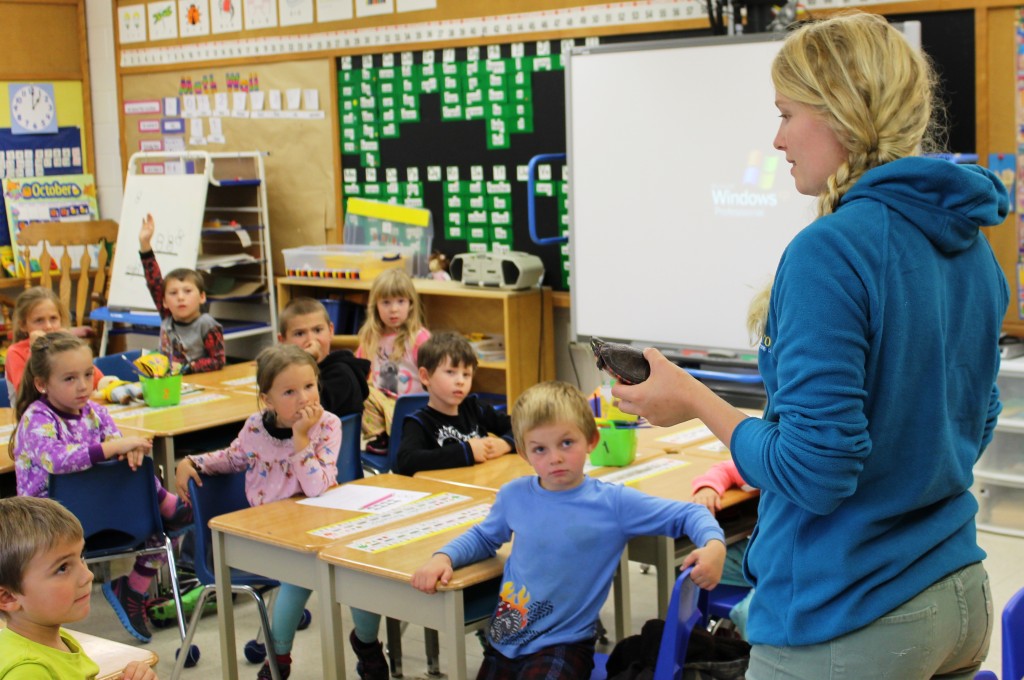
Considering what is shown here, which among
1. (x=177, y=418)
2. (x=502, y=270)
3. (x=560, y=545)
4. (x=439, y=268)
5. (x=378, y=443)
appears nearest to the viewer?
(x=560, y=545)

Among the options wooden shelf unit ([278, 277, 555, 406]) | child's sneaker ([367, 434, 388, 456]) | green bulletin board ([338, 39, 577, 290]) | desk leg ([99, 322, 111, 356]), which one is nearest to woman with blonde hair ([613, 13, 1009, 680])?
child's sneaker ([367, 434, 388, 456])

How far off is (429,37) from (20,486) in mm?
4073

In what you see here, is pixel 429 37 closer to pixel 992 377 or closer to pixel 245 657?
pixel 245 657

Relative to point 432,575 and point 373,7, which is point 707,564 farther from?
point 373,7

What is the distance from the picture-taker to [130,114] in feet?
29.0

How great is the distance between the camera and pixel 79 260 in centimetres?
852

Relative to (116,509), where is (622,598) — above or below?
below

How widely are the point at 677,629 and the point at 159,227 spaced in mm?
6070

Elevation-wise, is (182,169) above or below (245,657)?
above

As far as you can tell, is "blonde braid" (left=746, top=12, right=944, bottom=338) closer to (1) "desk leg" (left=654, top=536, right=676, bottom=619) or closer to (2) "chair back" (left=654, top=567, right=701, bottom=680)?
(2) "chair back" (left=654, top=567, right=701, bottom=680)

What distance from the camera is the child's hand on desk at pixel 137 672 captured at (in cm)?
205

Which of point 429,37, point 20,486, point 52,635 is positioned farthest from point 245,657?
point 429,37

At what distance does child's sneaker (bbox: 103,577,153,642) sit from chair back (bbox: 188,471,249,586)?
0.71 meters

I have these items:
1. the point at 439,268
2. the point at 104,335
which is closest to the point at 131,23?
the point at 104,335
